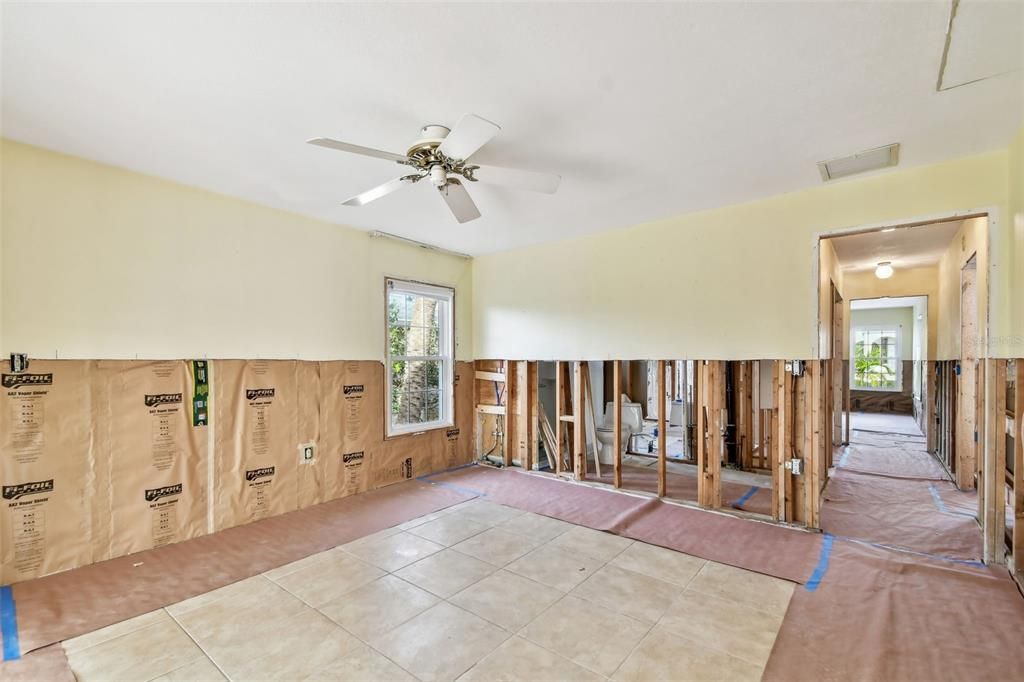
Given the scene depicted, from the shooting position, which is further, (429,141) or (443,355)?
(443,355)

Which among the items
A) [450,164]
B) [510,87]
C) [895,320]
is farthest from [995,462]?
[895,320]

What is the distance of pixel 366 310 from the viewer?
15.6ft

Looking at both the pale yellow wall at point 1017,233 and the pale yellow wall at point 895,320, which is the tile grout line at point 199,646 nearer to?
the pale yellow wall at point 1017,233

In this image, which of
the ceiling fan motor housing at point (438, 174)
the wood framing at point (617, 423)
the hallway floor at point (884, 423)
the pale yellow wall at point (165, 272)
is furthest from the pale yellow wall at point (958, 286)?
the pale yellow wall at point (165, 272)

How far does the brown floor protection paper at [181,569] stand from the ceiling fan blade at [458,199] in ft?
8.56

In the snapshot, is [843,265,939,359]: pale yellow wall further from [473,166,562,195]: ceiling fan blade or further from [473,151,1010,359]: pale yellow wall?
[473,166,562,195]: ceiling fan blade

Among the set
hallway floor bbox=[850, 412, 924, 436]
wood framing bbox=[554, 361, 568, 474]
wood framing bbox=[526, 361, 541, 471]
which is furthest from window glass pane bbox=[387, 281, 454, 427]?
hallway floor bbox=[850, 412, 924, 436]

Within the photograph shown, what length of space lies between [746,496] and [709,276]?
7.42 feet

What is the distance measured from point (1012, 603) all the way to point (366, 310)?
521 centimetres

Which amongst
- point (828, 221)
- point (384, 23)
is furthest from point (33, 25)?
point (828, 221)

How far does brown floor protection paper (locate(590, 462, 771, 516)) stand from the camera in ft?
13.9

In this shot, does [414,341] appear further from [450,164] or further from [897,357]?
[897,357]

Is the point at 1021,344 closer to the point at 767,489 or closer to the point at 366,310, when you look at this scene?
the point at 767,489

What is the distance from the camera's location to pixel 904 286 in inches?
272
